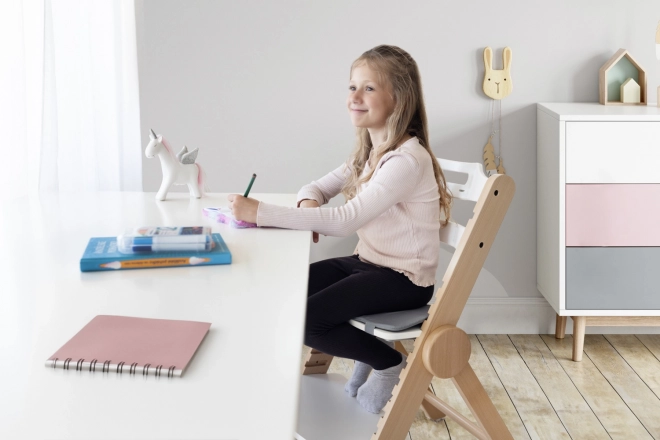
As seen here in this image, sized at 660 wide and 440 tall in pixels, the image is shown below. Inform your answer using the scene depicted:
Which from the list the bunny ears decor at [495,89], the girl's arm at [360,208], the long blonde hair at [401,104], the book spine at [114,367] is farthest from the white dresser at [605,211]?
the book spine at [114,367]

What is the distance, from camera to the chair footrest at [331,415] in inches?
61.8

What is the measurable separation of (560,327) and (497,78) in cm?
99

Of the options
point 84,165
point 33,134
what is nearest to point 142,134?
point 84,165

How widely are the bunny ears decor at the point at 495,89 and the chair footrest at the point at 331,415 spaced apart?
1322 mm

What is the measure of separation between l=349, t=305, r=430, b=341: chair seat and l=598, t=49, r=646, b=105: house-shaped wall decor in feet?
4.86

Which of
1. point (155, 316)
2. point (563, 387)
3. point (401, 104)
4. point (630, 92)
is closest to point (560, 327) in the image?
point (563, 387)

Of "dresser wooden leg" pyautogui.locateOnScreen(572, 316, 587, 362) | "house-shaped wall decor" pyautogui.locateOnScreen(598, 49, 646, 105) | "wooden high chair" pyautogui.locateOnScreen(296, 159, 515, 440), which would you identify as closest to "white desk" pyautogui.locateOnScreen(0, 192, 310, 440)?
"wooden high chair" pyautogui.locateOnScreen(296, 159, 515, 440)

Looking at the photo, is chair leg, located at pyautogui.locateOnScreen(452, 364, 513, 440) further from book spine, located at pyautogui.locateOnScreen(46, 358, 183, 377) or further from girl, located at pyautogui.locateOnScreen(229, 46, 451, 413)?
book spine, located at pyautogui.locateOnScreen(46, 358, 183, 377)

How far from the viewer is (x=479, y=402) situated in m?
1.66

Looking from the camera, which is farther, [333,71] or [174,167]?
[333,71]

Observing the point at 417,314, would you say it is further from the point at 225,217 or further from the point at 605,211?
the point at 605,211

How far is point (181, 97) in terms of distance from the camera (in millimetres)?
2811

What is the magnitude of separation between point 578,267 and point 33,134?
1.82 m

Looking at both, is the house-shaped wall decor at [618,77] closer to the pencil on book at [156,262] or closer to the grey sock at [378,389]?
the grey sock at [378,389]
